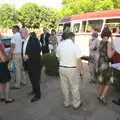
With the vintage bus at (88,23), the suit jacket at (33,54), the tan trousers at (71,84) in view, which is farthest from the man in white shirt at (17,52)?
the vintage bus at (88,23)

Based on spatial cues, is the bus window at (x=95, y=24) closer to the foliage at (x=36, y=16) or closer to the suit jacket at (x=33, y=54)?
the suit jacket at (x=33, y=54)

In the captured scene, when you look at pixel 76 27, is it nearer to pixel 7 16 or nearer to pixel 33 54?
pixel 33 54

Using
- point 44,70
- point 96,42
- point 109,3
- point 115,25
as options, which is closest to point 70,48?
point 96,42

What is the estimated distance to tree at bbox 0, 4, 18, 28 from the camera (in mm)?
68287

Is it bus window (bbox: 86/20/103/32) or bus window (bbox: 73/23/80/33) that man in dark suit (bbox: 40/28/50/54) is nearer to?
bus window (bbox: 73/23/80/33)

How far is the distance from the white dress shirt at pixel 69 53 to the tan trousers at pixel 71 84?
0.15 metres

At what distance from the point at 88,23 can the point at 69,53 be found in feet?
42.8

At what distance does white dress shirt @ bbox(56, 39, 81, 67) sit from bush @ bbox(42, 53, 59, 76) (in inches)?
190

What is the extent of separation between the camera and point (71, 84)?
960 cm

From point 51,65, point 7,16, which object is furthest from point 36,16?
point 51,65

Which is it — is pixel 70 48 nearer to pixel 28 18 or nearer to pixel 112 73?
pixel 112 73

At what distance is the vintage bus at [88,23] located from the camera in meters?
19.4

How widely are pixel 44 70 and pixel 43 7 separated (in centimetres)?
5620

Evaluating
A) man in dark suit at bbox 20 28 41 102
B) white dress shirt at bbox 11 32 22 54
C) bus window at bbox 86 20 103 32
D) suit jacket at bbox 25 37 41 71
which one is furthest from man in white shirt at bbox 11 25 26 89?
bus window at bbox 86 20 103 32
